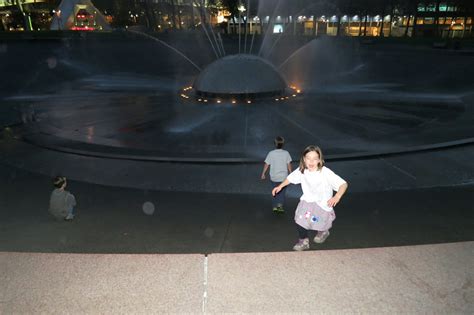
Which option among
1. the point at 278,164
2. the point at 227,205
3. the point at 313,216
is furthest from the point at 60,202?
the point at 313,216

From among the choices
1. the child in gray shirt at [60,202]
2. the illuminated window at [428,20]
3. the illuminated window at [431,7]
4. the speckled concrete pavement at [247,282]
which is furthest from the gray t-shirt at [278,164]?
the illuminated window at [428,20]

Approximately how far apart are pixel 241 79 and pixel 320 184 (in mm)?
12243

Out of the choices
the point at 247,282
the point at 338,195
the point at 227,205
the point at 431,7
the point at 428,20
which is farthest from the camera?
the point at 428,20

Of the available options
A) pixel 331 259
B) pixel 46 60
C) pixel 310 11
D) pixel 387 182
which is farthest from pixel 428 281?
pixel 310 11

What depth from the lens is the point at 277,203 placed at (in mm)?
6820

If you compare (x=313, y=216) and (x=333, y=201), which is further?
(x=313, y=216)

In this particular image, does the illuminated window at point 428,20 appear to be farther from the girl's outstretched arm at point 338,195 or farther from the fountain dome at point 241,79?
the girl's outstretched arm at point 338,195

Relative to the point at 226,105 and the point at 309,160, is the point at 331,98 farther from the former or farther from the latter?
the point at 309,160

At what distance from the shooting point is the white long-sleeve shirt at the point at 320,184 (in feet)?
15.5

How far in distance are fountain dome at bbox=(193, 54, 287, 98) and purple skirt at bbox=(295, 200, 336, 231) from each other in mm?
11821

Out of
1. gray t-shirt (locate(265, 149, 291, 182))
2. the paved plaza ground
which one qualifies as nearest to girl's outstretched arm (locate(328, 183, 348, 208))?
the paved plaza ground

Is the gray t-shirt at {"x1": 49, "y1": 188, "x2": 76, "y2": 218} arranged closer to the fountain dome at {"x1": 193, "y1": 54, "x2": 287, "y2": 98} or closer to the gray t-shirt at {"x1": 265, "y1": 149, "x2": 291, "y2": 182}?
the gray t-shirt at {"x1": 265, "y1": 149, "x2": 291, "y2": 182}

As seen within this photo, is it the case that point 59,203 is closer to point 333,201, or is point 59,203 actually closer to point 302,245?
point 302,245

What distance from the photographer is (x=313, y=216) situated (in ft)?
16.1
